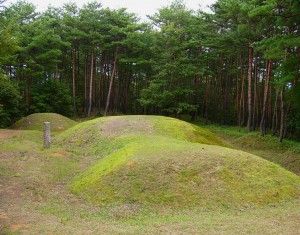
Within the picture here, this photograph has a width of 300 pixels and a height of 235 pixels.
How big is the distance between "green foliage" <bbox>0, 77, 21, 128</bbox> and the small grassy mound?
0.75 metres

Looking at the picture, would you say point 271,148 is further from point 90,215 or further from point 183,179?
point 90,215

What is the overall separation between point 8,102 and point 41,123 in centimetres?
261

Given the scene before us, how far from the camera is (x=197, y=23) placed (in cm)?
2783

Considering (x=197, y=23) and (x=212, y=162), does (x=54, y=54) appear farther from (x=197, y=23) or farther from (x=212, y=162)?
(x=212, y=162)

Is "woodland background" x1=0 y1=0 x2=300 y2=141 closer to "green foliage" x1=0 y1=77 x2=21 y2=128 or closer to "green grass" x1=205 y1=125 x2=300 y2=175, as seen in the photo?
"green foliage" x1=0 y1=77 x2=21 y2=128

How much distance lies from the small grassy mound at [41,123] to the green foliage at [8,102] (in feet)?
2.45

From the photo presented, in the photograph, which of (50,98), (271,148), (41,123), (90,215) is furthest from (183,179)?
(50,98)

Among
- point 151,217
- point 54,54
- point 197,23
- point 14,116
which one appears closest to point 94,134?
point 151,217

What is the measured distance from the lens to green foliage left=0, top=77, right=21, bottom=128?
66.9 feet

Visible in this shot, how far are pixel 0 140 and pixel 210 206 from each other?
1229 cm

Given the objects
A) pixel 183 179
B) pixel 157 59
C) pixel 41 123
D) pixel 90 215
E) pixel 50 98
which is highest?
pixel 157 59

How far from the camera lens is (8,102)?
21.0m

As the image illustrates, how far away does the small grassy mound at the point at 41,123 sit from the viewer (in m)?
20.9

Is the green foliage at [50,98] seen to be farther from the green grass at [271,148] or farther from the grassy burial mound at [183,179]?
the grassy burial mound at [183,179]
